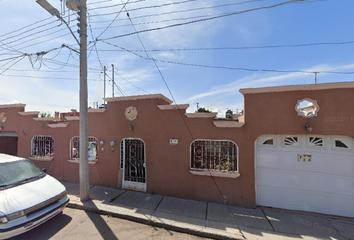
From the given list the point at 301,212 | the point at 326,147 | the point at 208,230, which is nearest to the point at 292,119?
the point at 326,147

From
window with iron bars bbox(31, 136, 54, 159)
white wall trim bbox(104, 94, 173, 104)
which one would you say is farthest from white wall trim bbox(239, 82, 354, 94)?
window with iron bars bbox(31, 136, 54, 159)

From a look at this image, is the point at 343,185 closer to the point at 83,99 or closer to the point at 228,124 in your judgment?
the point at 228,124

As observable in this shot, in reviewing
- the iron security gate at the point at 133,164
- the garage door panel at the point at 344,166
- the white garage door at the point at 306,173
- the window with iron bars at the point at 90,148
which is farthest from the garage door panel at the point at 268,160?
the window with iron bars at the point at 90,148

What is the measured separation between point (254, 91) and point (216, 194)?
11.9 ft

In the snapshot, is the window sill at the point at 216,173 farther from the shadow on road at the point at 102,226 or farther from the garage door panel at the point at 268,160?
the shadow on road at the point at 102,226

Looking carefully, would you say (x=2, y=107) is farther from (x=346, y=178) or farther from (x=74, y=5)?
(x=346, y=178)

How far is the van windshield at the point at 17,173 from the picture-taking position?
4.18 metres

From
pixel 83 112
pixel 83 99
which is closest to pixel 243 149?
pixel 83 112

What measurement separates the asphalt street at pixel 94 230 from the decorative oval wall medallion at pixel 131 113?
11.1 ft

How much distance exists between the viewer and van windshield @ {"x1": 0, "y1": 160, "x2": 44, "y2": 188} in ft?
13.7

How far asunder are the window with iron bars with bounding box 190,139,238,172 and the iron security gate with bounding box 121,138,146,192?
1973 millimetres

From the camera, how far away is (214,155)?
18.9 ft

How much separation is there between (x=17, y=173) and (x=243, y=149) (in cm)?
665

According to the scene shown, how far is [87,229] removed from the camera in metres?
4.10
